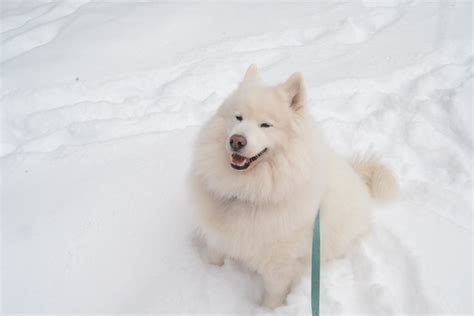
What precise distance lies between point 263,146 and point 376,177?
1.27m

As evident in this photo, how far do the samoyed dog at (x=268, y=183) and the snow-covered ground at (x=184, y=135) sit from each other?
12.9 inches

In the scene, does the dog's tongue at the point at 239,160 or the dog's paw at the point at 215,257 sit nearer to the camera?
the dog's tongue at the point at 239,160

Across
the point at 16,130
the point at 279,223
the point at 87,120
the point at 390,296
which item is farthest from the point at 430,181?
the point at 16,130

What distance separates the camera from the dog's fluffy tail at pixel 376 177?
278 cm

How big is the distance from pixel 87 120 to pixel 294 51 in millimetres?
2857

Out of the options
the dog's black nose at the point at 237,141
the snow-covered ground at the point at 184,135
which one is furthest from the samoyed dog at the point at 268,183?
the snow-covered ground at the point at 184,135

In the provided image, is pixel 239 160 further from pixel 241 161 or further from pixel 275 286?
pixel 275 286

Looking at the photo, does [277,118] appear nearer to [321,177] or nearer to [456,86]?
[321,177]

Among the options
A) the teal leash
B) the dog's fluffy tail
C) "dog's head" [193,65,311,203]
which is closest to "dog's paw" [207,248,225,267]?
"dog's head" [193,65,311,203]

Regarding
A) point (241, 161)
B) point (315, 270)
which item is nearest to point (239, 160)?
point (241, 161)

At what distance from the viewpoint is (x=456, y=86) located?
4184 millimetres

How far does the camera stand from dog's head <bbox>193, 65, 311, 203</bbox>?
6.81 feet

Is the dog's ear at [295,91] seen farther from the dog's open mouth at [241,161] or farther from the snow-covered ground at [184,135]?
the snow-covered ground at [184,135]

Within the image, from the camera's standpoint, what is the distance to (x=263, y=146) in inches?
79.2
